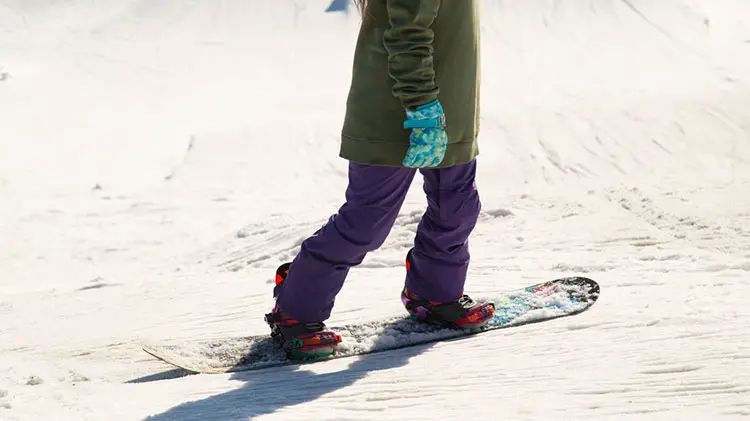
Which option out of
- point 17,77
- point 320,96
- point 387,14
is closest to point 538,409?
point 387,14

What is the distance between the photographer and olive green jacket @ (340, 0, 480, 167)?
2.74 metres

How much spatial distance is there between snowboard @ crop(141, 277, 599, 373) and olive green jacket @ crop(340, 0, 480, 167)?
28.3 inches

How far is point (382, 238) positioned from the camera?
3047 mm

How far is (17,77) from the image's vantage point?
10.1 m

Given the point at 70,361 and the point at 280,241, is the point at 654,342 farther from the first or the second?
the point at 280,241

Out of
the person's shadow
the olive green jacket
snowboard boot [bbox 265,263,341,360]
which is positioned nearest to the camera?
the person's shadow

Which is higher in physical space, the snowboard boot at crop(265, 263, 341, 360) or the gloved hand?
the gloved hand

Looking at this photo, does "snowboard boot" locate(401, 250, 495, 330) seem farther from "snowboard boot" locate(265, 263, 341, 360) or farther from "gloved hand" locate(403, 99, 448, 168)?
"gloved hand" locate(403, 99, 448, 168)

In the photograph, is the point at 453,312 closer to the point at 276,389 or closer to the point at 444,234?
the point at 444,234

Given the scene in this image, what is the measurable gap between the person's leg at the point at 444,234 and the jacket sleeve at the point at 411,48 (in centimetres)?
44

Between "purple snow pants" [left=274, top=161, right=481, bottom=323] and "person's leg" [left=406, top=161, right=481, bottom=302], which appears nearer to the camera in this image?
"purple snow pants" [left=274, top=161, right=481, bottom=323]

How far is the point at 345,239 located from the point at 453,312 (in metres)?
0.60

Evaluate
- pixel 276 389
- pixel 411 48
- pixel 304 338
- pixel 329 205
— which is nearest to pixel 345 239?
pixel 304 338

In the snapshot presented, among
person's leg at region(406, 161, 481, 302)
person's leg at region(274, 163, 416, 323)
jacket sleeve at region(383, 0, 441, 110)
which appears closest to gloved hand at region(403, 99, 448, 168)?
jacket sleeve at region(383, 0, 441, 110)
